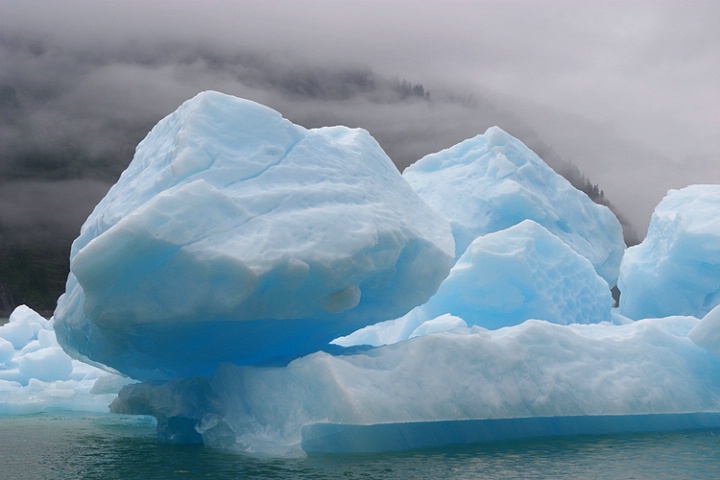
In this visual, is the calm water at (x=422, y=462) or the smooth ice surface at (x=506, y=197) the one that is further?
the smooth ice surface at (x=506, y=197)

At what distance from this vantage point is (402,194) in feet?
28.9

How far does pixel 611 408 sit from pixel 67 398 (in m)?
9.76

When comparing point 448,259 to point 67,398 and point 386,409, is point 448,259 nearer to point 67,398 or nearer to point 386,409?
point 386,409

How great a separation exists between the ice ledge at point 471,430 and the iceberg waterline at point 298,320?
0.08 ft

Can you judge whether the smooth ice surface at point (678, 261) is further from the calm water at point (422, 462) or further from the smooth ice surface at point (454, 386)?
the calm water at point (422, 462)

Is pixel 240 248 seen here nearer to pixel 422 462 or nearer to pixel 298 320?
pixel 298 320

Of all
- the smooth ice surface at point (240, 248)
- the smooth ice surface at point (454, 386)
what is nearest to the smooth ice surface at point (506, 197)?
the smooth ice surface at point (240, 248)

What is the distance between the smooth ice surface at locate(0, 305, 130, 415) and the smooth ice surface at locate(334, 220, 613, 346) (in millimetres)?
4611

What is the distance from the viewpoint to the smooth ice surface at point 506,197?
15000 mm

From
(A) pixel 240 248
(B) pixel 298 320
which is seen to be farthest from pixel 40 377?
(A) pixel 240 248

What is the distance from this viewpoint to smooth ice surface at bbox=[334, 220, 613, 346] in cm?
1155

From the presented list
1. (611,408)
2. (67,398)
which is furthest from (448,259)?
(67,398)

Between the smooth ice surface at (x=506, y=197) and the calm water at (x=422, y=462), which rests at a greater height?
the smooth ice surface at (x=506, y=197)

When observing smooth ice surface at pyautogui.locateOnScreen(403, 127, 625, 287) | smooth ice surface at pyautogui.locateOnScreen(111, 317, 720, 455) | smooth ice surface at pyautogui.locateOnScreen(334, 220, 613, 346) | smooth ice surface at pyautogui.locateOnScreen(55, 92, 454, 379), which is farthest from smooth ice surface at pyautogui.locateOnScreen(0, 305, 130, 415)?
smooth ice surface at pyautogui.locateOnScreen(403, 127, 625, 287)
